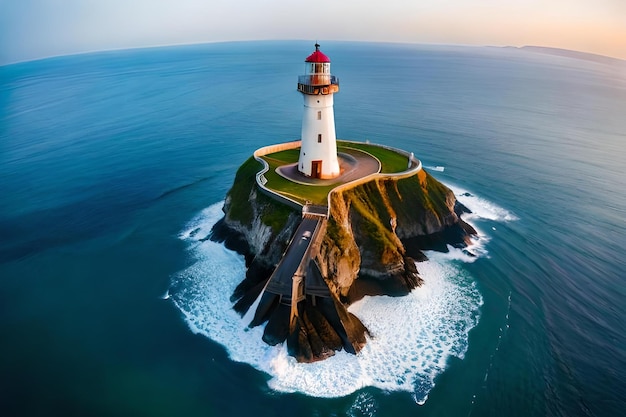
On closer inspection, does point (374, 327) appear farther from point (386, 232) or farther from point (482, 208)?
point (482, 208)

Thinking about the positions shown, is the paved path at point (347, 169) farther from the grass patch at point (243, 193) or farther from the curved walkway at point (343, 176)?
the grass patch at point (243, 193)

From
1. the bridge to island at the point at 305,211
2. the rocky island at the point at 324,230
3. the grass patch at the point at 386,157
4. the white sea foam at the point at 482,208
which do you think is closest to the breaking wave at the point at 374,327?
the rocky island at the point at 324,230

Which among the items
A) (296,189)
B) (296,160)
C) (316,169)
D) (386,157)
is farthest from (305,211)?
(386,157)

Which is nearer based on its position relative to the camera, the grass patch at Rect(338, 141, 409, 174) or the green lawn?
the green lawn

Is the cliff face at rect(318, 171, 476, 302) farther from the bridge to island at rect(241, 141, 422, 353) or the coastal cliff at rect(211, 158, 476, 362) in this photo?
the bridge to island at rect(241, 141, 422, 353)

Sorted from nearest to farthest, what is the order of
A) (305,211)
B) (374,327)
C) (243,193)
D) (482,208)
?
(374,327) < (305,211) < (243,193) < (482,208)

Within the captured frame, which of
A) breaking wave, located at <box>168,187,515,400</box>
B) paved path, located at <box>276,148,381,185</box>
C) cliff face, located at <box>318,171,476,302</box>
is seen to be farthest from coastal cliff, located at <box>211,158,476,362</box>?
paved path, located at <box>276,148,381,185</box>
